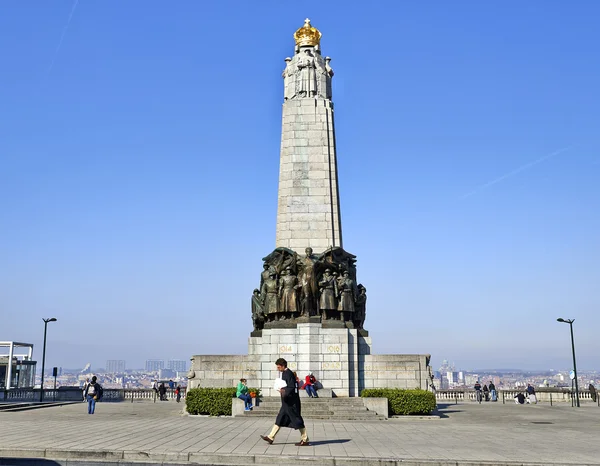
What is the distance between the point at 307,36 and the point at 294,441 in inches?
809

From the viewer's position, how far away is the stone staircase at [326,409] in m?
22.1

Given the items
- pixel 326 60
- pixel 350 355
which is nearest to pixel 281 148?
pixel 326 60

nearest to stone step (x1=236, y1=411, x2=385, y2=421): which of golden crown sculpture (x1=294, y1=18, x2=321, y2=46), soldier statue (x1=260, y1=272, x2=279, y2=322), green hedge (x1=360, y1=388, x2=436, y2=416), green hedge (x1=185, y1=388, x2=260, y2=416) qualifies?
green hedge (x1=360, y1=388, x2=436, y2=416)

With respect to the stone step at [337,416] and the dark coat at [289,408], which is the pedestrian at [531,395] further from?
the dark coat at [289,408]

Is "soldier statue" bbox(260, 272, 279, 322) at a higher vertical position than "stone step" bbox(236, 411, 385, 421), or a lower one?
higher

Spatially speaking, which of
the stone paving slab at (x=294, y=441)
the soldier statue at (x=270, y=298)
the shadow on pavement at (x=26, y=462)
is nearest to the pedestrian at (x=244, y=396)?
the stone paving slab at (x=294, y=441)

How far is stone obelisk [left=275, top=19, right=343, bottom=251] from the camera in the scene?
2728 cm

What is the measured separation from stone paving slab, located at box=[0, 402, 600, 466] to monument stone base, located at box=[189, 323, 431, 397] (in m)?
3.39

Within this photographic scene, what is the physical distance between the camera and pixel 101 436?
15727 millimetres

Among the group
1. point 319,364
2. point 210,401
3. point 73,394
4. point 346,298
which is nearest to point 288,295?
point 346,298

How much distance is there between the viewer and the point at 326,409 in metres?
22.7

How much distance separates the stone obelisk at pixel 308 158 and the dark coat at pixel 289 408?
1359 centimetres

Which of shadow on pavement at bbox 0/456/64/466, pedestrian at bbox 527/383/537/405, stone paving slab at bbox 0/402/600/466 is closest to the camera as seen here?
shadow on pavement at bbox 0/456/64/466

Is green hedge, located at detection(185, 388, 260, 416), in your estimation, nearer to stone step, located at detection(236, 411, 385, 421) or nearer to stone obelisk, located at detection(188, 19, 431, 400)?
stone obelisk, located at detection(188, 19, 431, 400)
